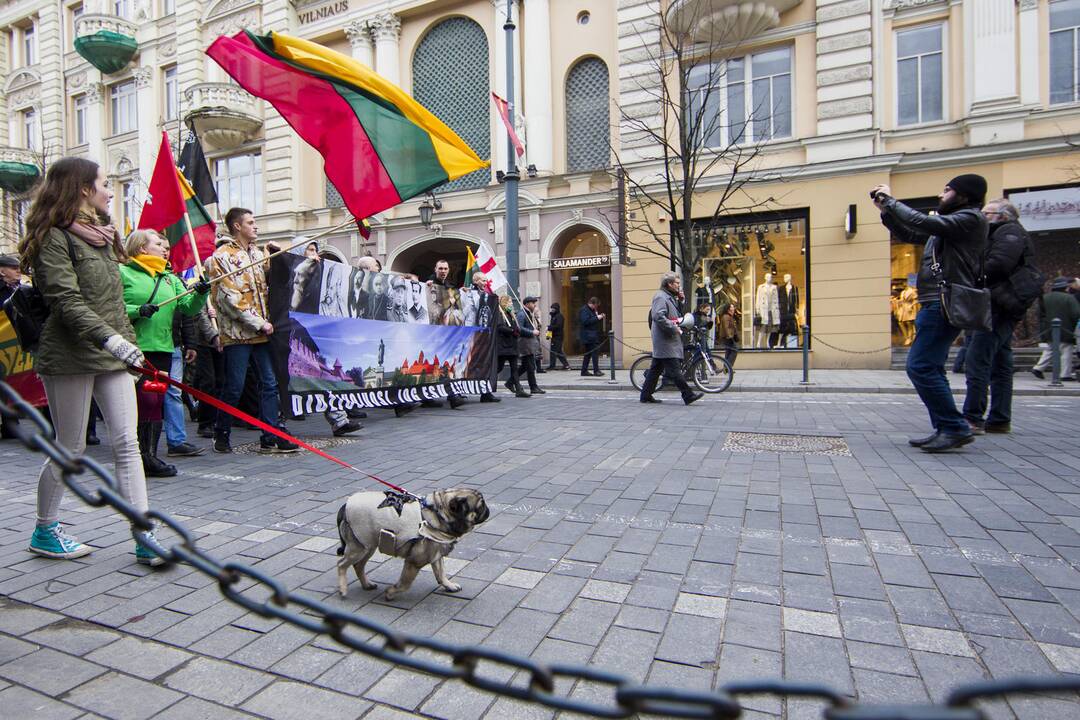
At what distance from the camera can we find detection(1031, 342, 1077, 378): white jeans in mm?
11852

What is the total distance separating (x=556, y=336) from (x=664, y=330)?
28.5 ft

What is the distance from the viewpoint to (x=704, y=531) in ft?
11.9

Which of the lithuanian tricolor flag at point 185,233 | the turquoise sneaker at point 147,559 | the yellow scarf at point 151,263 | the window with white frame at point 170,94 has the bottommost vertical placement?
the turquoise sneaker at point 147,559

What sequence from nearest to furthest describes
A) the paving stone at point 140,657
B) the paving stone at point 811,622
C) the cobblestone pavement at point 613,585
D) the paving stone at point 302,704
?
the paving stone at point 302,704 → the cobblestone pavement at point 613,585 → the paving stone at point 140,657 → the paving stone at point 811,622

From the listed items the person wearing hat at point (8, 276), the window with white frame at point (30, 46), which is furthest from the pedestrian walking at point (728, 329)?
the window with white frame at point (30, 46)

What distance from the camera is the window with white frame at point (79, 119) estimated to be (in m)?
29.5

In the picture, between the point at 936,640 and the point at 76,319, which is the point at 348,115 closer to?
the point at 76,319

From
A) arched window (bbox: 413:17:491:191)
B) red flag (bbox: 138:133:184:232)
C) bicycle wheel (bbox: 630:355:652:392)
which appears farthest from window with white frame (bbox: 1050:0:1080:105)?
red flag (bbox: 138:133:184:232)

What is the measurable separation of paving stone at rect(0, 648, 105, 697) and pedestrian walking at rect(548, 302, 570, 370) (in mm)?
15662

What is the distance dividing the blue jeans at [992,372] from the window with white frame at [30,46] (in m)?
40.8

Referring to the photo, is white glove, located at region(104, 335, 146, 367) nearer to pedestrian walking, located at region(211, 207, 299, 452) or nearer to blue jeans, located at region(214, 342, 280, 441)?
pedestrian walking, located at region(211, 207, 299, 452)

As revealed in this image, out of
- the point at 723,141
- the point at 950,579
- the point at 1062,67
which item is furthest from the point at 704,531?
the point at 1062,67

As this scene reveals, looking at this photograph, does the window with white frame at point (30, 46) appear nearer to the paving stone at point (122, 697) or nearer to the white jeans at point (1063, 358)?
the paving stone at point (122, 697)

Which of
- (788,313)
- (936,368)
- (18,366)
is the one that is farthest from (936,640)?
(788,313)
